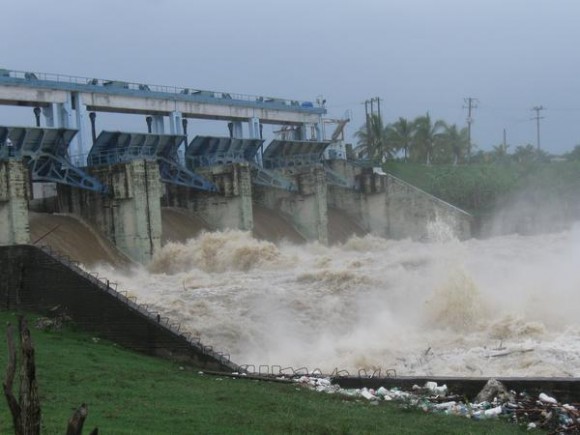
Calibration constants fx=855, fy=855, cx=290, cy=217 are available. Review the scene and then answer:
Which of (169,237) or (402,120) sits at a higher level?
(402,120)

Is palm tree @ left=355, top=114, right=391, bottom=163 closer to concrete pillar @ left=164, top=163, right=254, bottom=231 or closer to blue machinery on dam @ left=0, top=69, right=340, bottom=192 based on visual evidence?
blue machinery on dam @ left=0, top=69, right=340, bottom=192

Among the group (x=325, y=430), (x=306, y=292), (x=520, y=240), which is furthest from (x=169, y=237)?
(x=325, y=430)

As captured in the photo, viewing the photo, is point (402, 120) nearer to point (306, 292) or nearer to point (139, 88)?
point (139, 88)

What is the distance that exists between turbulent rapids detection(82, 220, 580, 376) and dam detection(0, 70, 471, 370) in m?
1.42

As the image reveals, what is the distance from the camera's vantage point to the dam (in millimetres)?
28188

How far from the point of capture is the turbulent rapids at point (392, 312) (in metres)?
17.5

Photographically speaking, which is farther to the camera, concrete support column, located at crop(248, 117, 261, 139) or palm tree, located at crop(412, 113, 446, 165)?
palm tree, located at crop(412, 113, 446, 165)

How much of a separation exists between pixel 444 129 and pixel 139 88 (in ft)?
141

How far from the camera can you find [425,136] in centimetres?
7400

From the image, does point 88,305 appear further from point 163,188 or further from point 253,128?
point 253,128

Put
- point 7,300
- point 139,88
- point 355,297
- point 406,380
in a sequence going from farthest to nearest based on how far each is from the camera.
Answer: point 139,88 → point 355,297 → point 7,300 → point 406,380

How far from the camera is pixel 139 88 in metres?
37.8

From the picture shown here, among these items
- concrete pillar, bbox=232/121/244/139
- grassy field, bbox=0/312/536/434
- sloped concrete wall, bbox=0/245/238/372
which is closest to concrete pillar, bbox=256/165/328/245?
concrete pillar, bbox=232/121/244/139

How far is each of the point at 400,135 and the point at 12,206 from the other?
1919 inches
